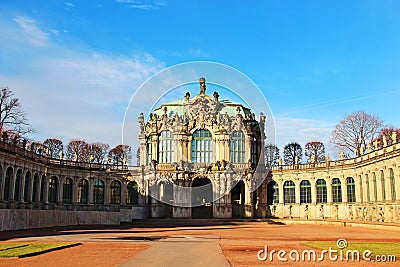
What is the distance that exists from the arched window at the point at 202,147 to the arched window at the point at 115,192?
1350 cm

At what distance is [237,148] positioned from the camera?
77.4 meters

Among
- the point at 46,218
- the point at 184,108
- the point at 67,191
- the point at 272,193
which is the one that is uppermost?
the point at 184,108

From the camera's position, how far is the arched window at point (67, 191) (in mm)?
71438

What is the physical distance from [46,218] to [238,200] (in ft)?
131

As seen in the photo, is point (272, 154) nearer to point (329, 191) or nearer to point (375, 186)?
point (329, 191)

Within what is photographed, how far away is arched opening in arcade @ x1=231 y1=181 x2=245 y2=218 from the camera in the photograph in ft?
244

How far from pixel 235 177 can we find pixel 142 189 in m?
15.4

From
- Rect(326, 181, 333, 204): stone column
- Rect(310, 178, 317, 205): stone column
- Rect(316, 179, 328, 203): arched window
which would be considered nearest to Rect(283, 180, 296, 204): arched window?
Rect(310, 178, 317, 205): stone column

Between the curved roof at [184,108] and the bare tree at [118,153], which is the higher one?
the curved roof at [184,108]

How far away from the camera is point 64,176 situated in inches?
2788

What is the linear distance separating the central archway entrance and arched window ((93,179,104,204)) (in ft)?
49.9

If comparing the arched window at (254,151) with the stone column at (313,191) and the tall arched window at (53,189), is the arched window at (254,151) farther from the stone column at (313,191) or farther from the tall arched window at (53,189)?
the tall arched window at (53,189)

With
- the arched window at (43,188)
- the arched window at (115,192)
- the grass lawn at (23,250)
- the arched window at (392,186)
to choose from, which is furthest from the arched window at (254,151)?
the grass lawn at (23,250)

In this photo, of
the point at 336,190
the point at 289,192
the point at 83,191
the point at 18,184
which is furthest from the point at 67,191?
the point at 336,190
